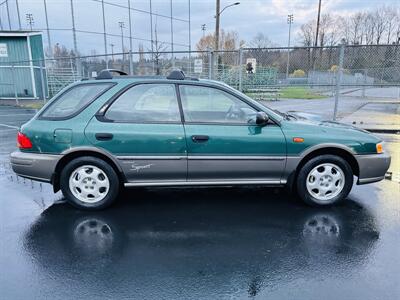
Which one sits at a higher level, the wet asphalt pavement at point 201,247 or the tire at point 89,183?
the tire at point 89,183

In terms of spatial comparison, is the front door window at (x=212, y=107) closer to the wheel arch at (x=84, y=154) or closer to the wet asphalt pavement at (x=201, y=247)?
the wheel arch at (x=84, y=154)

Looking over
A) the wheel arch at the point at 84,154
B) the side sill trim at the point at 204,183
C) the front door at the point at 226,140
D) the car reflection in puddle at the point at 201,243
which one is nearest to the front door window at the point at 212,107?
the front door at the point at 226,140

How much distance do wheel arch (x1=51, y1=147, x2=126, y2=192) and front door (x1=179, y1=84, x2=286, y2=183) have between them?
0.90 meters

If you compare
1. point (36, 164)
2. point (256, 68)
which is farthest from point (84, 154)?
point (256, 68)

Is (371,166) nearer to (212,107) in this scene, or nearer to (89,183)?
(212,107)

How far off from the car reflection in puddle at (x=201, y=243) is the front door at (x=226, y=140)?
508 millimetres

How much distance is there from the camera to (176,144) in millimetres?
3945

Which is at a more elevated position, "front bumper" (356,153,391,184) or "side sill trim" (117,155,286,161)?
"side sill trim" (117,155,286,161)

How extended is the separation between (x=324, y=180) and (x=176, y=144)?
1.96m

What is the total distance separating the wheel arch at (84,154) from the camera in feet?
12.9

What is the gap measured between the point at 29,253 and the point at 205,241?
69.0 inches

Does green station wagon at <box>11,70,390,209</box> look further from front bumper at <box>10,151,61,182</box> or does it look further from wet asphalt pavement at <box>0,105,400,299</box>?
wet asphalt pavement at <box>0,105,400,299</box>

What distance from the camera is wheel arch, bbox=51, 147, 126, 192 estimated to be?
3943 millimetres

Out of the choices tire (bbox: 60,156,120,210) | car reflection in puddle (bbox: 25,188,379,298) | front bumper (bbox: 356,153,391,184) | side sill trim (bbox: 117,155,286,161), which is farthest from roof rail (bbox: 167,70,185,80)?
front bumper (bbox: 356,153,391,184)
